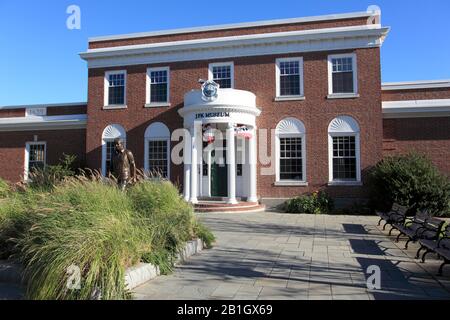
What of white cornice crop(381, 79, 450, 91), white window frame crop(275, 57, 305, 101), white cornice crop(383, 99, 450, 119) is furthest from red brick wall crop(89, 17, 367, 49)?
white cornice crop(383, 99, 450, 119)

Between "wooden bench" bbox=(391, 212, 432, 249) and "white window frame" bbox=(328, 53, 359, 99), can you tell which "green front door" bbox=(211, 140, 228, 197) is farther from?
"wooden bench" bbox=(391, 212, 432, 249)

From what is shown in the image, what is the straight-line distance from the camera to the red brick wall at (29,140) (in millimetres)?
22922

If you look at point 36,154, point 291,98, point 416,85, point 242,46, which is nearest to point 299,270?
point 291,98

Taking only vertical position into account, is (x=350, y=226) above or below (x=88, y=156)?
below

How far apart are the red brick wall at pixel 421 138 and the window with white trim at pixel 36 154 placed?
1840 cm

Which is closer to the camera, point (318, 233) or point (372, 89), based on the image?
point (318, 233)

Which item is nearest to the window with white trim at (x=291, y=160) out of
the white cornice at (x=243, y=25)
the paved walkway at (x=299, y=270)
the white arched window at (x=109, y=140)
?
the white cornice at (x=243, y=25)

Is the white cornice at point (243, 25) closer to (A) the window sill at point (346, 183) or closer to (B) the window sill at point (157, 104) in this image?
(B) the window sill at point (157, 104)

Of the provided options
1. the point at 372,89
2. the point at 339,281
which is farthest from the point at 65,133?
the point at 339,281

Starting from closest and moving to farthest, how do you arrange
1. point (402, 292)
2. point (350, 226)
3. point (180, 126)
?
1. point (402, 292)
2. point (350, 226)
3. point (180, 126)

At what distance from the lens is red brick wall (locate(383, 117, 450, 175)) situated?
60.4 feet

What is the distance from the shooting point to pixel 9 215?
752cm
